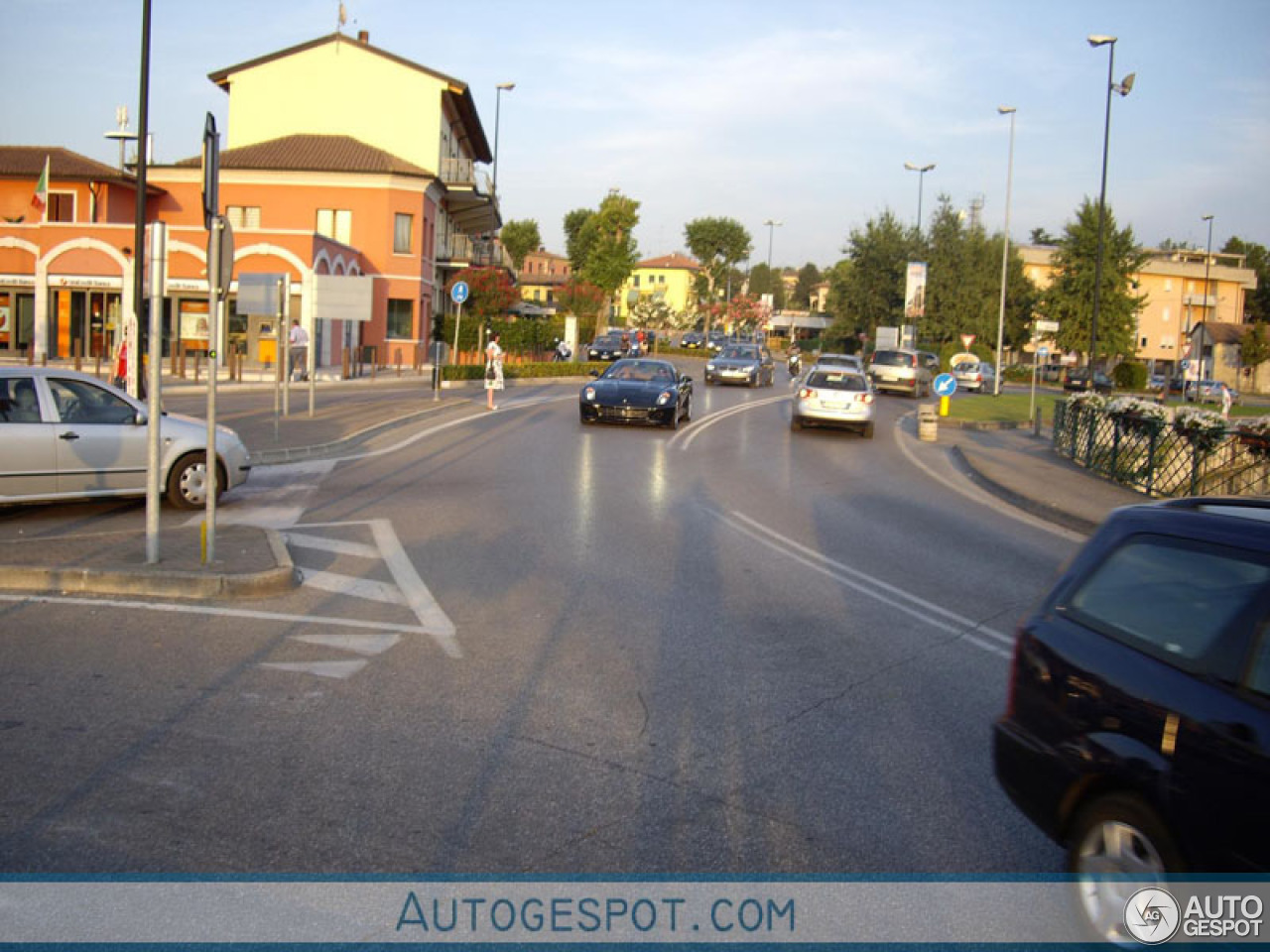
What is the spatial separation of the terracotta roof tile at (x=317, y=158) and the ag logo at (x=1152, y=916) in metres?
47.4

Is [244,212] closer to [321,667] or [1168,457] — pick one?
[1168,457]

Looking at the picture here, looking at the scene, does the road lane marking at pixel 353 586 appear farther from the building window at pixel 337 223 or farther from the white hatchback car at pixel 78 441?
the building window at pixel 337 223

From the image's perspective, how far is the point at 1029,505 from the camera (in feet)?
53.3

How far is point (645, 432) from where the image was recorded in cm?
2386

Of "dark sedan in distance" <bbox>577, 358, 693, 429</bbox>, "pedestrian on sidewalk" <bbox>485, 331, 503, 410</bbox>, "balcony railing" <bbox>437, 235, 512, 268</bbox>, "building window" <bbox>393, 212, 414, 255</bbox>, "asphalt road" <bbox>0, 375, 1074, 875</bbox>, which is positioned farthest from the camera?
"balcony railing" <bbox>437, 235, 512, 268</bbox>

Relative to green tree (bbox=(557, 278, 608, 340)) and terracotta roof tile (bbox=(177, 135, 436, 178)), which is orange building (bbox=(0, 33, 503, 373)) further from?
green tree (bbox=(557, 278, 608, 340))

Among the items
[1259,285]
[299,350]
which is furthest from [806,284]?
[299,350]

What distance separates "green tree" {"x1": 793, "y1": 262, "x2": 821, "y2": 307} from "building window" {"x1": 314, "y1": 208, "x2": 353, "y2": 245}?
5122 inches

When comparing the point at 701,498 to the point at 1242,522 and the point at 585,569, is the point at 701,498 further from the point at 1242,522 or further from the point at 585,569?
the point at 1242,522

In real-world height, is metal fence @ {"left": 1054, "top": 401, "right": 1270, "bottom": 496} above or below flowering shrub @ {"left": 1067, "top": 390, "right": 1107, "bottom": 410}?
below

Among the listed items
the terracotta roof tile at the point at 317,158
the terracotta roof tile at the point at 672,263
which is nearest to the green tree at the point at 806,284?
the terracotta roof tile at the point at 672,263

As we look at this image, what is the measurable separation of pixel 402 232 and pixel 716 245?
231 ft

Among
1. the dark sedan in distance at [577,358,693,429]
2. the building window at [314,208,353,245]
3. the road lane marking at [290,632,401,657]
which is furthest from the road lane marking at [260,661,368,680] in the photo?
the building window at [314,208,353,245]

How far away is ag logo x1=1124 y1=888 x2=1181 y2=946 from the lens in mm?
3436
